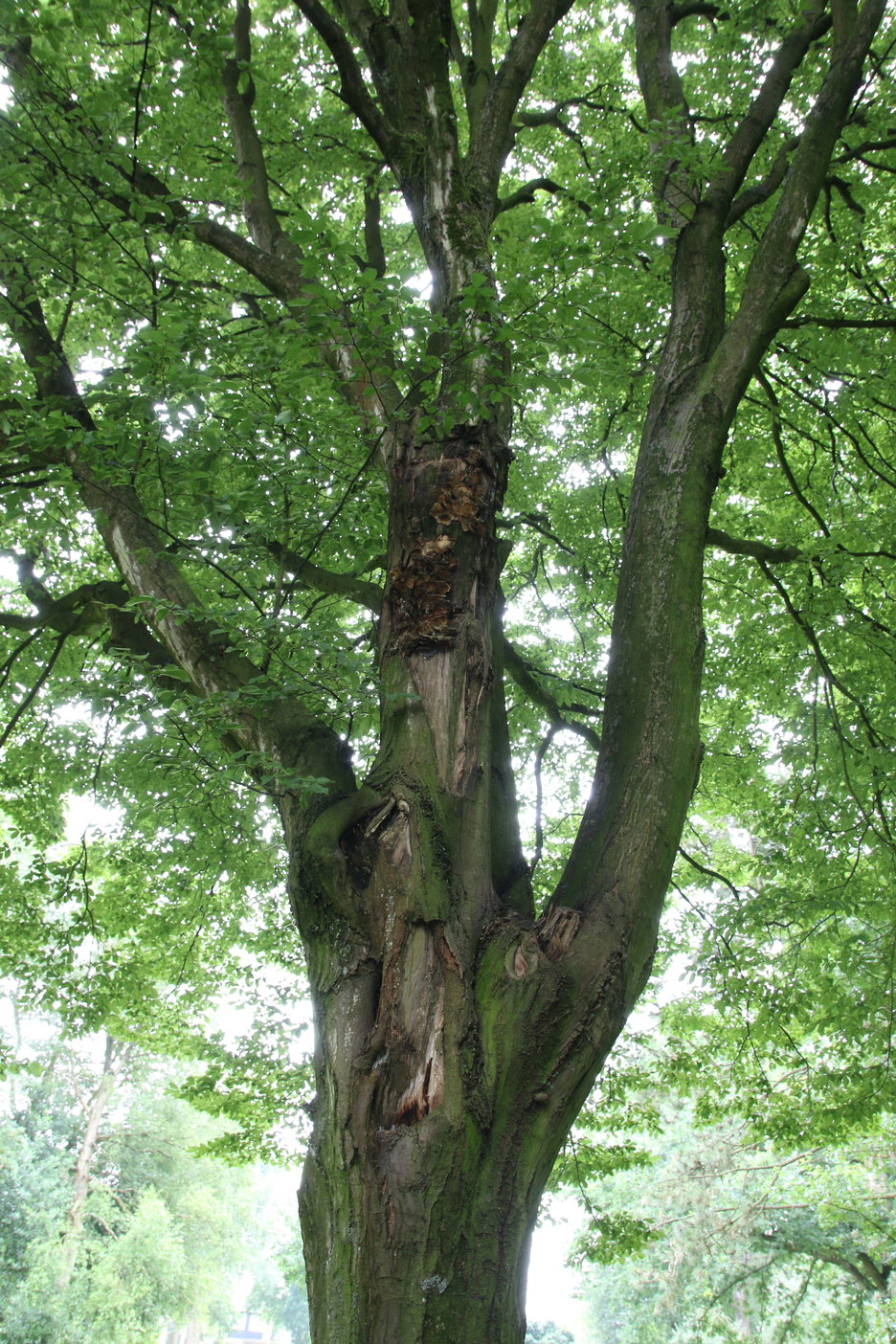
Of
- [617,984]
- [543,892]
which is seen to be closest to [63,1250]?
[543,892]

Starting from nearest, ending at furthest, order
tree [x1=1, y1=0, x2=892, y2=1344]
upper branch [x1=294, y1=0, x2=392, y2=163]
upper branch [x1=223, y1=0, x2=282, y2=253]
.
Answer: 1. tree [x1=1, y1=0, x2=892, y2=1344]
2. upper branch [x1=294, y1=0, x2=392, y2=163]
3. upper branch [x1=223, y1=0, x2=282, y2=253]

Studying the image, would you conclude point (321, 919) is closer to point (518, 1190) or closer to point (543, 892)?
point (518, 1190)

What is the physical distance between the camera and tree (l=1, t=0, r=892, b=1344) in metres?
1.98

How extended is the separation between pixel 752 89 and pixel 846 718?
14.8 feet

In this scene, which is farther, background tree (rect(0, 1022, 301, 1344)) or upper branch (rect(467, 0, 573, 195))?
background tree (rect(0, 1022, 301, 1344))

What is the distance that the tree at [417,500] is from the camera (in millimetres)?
1983

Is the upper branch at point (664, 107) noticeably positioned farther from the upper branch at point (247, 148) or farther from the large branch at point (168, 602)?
the large branch at point (168, 602)

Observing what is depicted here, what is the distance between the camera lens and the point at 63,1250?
57.3ft

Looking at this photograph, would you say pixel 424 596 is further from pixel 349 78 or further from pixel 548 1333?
pixel 548 1333

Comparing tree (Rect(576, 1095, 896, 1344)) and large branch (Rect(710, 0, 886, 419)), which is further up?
large branch (Rect(710, 0, 886, 419))

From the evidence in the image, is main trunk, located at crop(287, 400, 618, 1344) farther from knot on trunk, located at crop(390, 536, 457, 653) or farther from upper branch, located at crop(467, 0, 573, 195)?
upper branch, located at crop(467, 0, 573, 195)

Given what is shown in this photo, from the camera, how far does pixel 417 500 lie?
2.91m

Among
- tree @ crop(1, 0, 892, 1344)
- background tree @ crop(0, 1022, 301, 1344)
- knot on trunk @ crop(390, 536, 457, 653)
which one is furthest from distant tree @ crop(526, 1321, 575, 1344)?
knot on trunk @ crop(390, 536, 457, 653)

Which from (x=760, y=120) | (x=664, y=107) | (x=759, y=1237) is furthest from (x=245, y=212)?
(x=759, y=1237)
